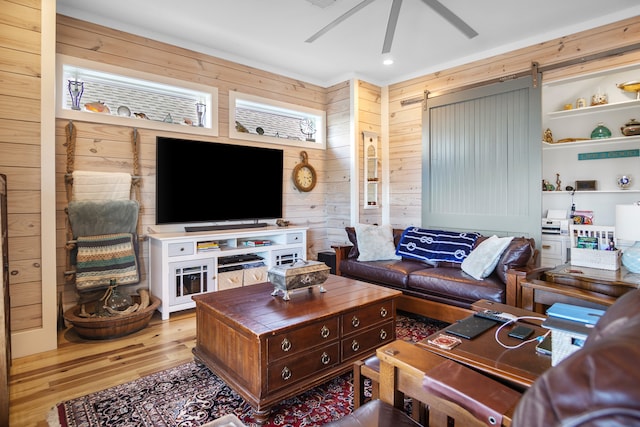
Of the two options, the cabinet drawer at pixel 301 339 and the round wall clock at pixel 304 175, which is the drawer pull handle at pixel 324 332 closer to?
the cabinet drawer at pixel 301 339

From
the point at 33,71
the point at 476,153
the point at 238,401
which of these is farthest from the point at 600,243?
the point at 33,71

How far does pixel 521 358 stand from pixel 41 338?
3.10 meters

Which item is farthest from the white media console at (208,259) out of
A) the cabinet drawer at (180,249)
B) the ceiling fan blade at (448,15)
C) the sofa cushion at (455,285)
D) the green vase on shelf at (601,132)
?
the green vase on shelf at (601,132)

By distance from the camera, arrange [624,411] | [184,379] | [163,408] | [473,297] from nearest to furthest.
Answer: [624,411] < [163,408] < [184,379] < [473,297]

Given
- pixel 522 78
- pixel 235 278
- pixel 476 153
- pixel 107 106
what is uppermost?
pixel 522 78

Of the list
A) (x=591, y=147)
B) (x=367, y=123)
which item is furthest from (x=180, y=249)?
(x=591, y=147)

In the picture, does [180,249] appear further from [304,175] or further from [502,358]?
[502,358]

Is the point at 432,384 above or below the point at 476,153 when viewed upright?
below

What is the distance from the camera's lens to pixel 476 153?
397 cm

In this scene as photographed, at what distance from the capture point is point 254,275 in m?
3.84

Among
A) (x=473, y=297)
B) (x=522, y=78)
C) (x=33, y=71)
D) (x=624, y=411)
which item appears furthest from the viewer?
(x=522, y=78)

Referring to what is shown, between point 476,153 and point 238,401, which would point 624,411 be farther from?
point 476,153

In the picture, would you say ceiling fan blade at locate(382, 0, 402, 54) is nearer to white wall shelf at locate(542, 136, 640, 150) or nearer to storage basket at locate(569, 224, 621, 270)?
storage basket at locate(569, 224, 621, 270)

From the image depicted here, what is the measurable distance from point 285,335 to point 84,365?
5.04 ft
